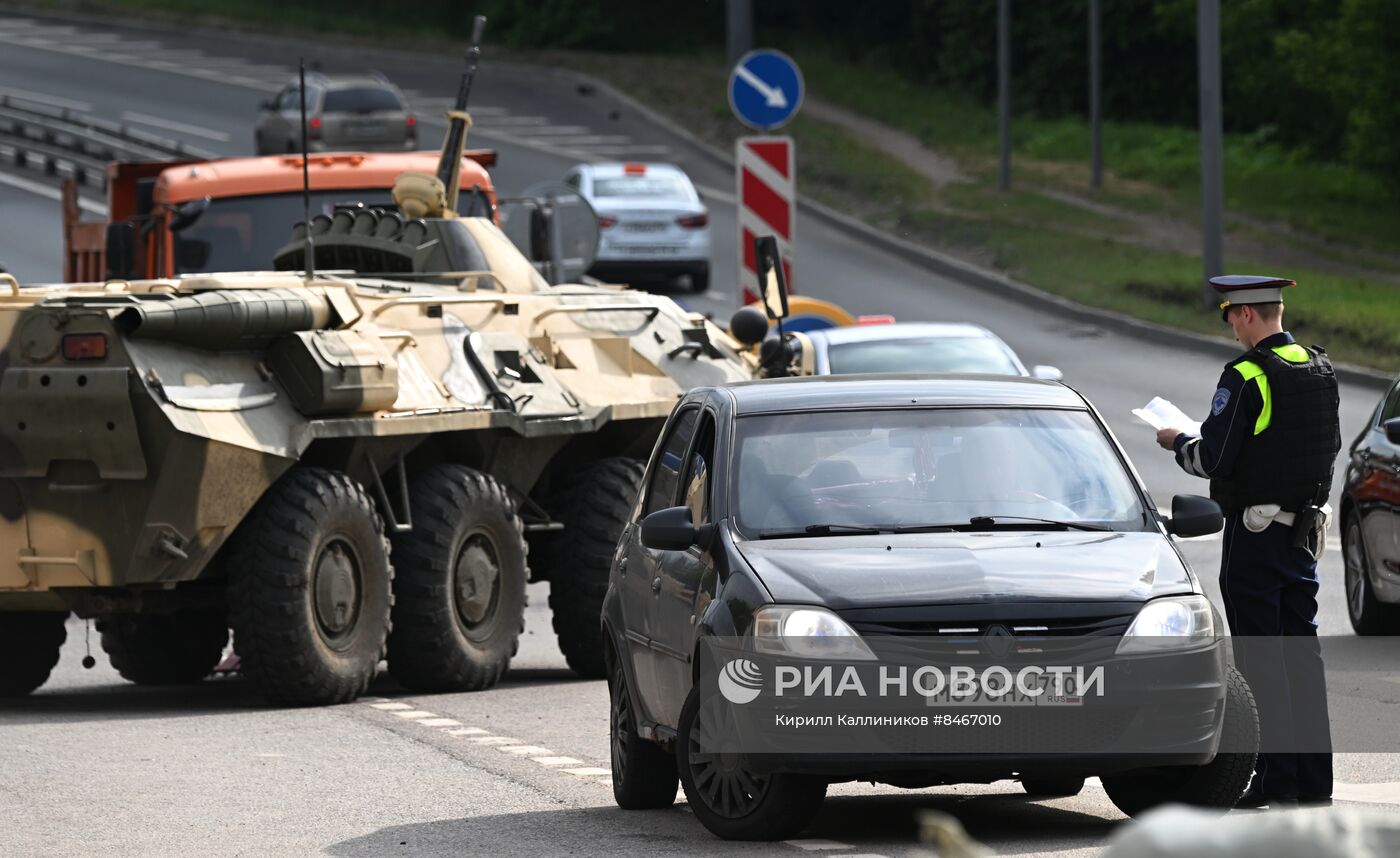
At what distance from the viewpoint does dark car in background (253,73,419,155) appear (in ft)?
152

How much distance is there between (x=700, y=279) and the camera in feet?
125

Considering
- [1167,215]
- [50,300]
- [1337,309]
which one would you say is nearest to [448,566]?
[50,300]

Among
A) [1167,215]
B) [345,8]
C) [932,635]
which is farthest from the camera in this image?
[345,8]

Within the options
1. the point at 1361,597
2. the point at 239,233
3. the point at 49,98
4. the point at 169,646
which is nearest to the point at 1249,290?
the point at 1361,597

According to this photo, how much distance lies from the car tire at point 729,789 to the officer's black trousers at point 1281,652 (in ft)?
4.96

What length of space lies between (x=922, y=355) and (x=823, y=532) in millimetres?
11937

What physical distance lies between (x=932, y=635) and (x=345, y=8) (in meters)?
63.0

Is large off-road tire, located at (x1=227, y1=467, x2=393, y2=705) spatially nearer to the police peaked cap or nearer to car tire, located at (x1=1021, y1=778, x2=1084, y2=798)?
car tire, located at (x1=1021, y1=778, x2=1084, y2=798)

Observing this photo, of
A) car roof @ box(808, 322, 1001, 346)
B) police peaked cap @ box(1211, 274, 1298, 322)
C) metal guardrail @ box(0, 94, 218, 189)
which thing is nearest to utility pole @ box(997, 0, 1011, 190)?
metal guardrail @ box(0, 94, 218, 189)

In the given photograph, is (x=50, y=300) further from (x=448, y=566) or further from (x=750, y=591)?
(x=750, y=591)

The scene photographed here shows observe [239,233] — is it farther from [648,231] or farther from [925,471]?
[648,231]

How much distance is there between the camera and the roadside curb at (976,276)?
107 feet

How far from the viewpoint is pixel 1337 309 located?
3266 centimetres

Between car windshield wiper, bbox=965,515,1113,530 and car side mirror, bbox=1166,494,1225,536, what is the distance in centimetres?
23
